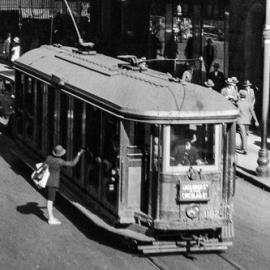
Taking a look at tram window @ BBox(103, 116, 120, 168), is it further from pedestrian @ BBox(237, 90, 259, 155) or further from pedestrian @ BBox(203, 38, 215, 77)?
pedestrian @ BBox(203, 38, 215, 77)

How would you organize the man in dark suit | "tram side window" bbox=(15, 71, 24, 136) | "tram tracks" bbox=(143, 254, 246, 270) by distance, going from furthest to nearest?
the man in dark suit, "tram side window" bbox=(15, 71, 24, 136), "tram tracks" bbox=(143, 254, 246, 270)

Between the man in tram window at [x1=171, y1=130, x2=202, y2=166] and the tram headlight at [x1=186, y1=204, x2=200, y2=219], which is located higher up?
the man in tram window at [x1=171, y1=130, x2=202, y2=166]

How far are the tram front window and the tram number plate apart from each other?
1.09 feet

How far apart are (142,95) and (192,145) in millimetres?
1109

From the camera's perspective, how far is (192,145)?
516 inches

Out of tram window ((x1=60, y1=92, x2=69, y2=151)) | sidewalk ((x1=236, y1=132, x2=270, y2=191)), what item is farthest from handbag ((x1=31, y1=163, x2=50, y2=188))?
sidewalk ((x1=236, y1=132, x2=270, y2=191))

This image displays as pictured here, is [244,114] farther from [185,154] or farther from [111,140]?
[185,154]

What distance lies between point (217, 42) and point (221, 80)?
1.95m

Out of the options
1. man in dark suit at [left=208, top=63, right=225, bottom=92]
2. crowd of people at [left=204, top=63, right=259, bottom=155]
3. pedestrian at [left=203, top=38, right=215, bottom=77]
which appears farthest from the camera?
pedestrian at [left=203, top=38, right=215, bottom=77]

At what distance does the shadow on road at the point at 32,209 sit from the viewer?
15.4 m

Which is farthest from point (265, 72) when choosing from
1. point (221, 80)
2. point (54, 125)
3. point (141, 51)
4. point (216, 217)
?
point (141, 51)

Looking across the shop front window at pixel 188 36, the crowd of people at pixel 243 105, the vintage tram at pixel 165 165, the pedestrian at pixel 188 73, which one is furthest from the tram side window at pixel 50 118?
the shop front window at pixel 188 36

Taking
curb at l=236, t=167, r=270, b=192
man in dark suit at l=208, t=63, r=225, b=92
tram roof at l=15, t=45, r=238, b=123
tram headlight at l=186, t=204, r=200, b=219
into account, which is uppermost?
tram roof at l=15, t=45, r=238, b=123

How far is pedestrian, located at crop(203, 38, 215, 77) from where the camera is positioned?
28.3 m
